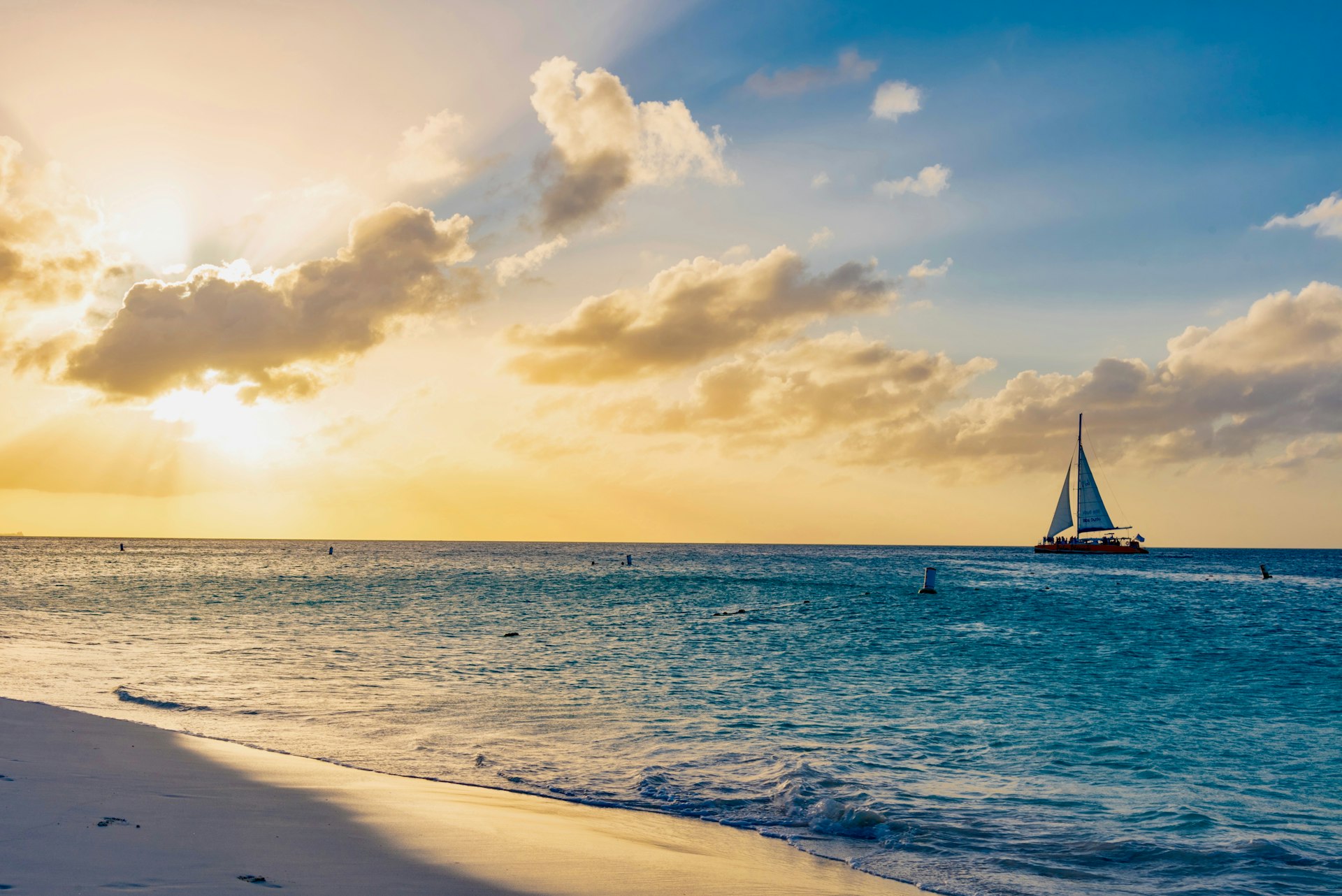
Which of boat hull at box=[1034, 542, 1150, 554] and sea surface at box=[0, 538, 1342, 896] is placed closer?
sea surface at box=[0, 538, 1342, 896]

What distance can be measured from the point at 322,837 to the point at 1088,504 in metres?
161

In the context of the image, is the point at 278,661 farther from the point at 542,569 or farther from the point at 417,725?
the point at 542,569

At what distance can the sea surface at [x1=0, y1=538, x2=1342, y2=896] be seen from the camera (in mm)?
10883

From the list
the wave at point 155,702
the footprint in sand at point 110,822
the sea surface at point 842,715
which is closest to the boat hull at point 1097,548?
the sea surface at point 842,715

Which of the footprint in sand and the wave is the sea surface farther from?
the footprint in sand

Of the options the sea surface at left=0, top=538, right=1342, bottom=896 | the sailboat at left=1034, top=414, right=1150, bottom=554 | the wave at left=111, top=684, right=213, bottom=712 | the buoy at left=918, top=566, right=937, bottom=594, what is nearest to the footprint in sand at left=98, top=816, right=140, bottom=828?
the sea surface at left=0, top=538, right=1342, bottom=896

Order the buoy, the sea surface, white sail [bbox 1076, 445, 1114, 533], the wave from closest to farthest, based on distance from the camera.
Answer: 1. the sea surface
2. the wave
3. the buoy
4. white sail [bbox 1076, 445, 1114, 533]

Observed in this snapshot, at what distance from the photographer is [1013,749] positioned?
15750mm

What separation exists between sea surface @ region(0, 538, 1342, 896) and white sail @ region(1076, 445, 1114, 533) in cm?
10640

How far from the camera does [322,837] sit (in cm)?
891

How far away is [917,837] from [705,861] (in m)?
3.13

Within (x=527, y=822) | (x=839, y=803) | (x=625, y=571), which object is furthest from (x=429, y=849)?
(x=625, y=571)

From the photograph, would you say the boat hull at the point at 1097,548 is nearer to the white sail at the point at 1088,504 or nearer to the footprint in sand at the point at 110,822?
the white sail at the point at 1088,504

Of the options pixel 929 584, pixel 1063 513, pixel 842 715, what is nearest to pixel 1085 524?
pixel 1063 513
